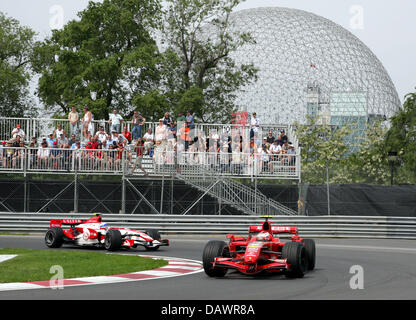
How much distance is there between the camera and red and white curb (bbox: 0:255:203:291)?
1157cm

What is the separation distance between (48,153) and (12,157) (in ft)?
4.39

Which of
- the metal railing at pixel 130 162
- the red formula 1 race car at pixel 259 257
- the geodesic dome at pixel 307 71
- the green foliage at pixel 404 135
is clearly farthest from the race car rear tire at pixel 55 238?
the geodesic dome at pixel 307 71

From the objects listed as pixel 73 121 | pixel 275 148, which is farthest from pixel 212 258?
pixel 73 121

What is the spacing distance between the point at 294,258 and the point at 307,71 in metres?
75.8

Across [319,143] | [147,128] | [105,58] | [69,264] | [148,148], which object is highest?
[105,58]

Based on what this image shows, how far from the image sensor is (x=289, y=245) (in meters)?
13.1

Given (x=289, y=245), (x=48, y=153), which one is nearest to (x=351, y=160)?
A: (x=48, y=153)

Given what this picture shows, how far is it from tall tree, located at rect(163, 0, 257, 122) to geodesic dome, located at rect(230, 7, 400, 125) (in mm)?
40567

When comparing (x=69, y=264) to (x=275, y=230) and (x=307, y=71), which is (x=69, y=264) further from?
(x=307, y=71)

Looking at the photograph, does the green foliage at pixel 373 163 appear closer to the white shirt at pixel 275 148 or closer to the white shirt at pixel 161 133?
the white shirt at pixel 275 148

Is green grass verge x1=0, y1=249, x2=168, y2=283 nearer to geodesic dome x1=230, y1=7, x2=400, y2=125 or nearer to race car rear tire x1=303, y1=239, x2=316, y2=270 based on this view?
race car rear tire x1=303, y1=239, x2=316, y2=270

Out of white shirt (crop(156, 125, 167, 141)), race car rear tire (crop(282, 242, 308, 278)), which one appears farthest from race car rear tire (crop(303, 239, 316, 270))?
white shirt (crop(156, 125, 167, 141))

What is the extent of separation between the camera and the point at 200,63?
4147cm
